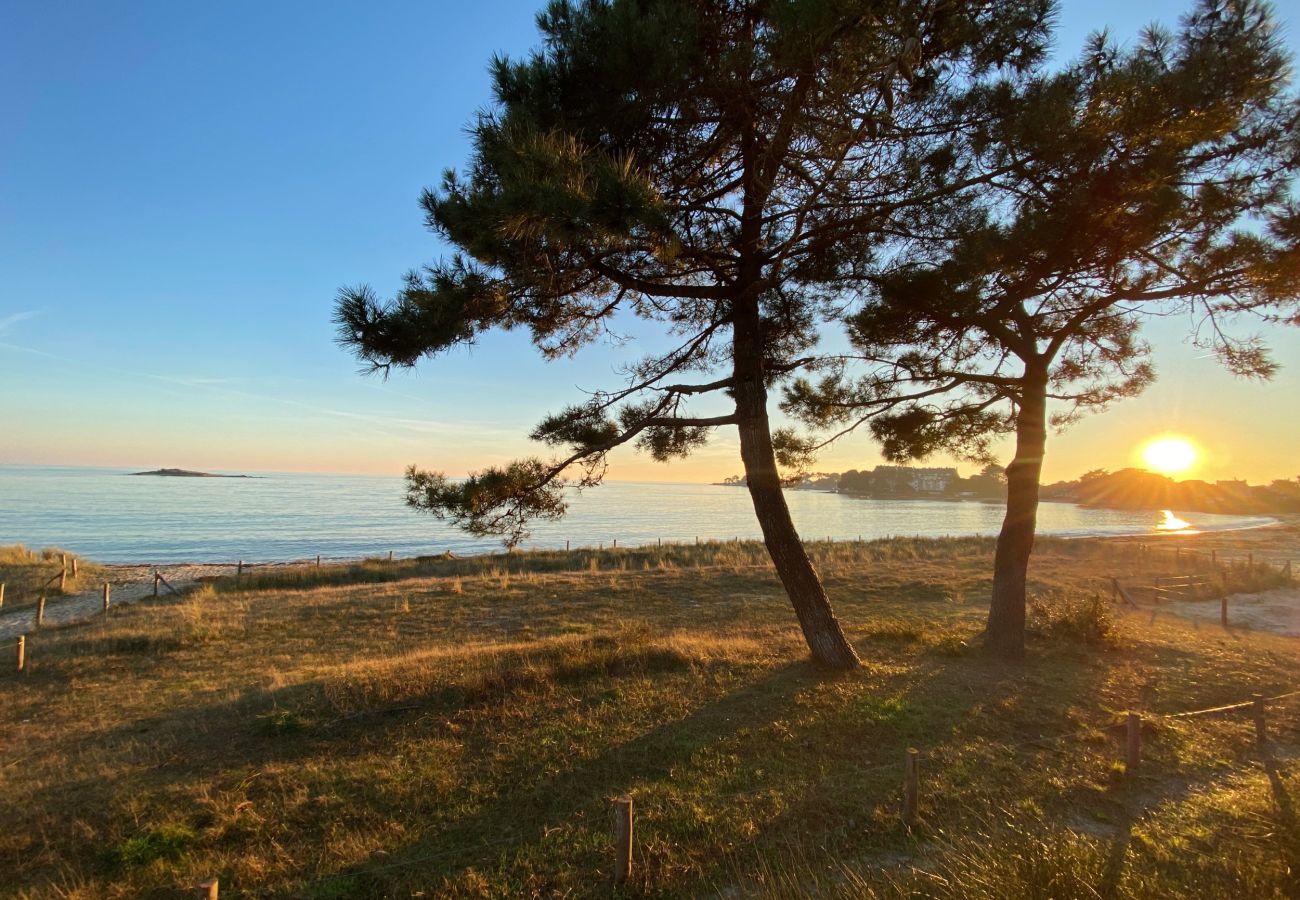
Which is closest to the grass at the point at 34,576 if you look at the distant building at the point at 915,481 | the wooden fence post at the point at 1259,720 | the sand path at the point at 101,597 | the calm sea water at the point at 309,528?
the sand path at the point at 101,597

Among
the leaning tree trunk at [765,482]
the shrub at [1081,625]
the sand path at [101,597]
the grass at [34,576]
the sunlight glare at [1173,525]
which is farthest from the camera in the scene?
the sunlight glare at [1173,525]

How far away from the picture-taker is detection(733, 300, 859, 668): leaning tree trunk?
6.92m

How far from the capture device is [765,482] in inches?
273

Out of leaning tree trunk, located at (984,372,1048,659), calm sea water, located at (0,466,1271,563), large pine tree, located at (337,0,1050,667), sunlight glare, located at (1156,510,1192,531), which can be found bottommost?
calm sea water, located at (0,466,1271,563)

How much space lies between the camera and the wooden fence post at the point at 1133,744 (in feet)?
15.2

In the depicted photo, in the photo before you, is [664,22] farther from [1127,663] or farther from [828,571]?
[828,571]

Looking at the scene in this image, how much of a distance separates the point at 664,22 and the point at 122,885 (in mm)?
7012

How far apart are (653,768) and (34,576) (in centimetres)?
2551

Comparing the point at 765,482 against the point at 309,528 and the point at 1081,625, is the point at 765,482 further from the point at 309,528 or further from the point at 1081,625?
the point at 309,528

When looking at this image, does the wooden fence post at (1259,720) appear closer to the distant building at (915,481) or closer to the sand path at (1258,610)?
the sand path at (1258,610)

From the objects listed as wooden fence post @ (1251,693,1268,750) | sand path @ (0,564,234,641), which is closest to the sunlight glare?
wooden fence post @ (1251,693,1268,750)

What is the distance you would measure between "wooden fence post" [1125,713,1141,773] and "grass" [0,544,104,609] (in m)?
24.1

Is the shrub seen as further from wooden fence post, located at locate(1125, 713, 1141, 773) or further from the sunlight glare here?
the sunlight glare

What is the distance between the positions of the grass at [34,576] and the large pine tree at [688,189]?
64.0 feet
